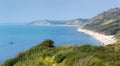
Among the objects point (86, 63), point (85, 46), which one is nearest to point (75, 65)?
point (86, 63)

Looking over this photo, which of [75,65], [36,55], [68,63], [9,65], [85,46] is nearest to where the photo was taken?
[75,65]

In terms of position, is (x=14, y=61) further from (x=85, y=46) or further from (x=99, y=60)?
(x=99, y=60)

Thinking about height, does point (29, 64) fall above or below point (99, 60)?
below

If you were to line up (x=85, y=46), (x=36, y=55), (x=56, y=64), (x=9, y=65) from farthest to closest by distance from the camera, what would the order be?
(x=9, y=65)
(x=36, y=55)
(x=85, y=46)
(x=56, y=64)

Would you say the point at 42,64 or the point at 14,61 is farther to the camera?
the point at 14,61

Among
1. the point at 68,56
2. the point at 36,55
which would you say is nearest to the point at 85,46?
the point at 68,56

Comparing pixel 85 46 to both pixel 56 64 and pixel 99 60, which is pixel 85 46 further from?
pixel 99 60
